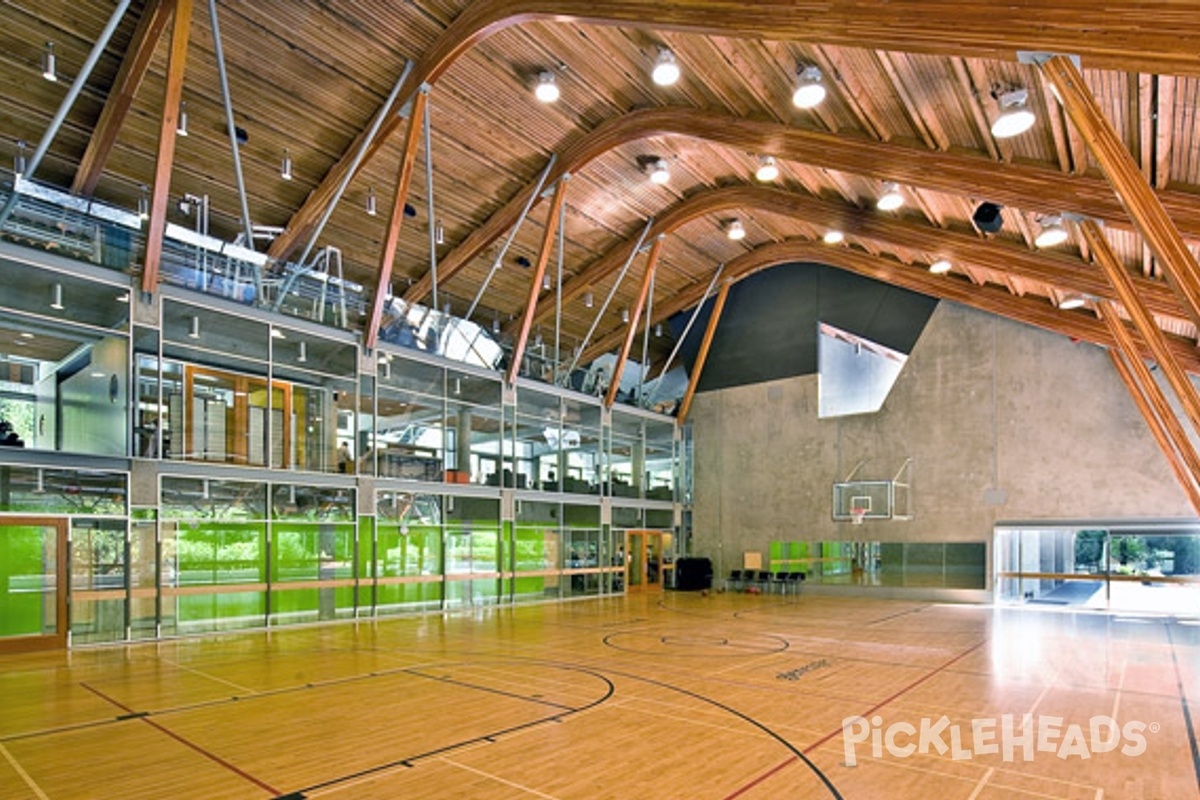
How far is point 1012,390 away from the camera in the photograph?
22250 millimetres

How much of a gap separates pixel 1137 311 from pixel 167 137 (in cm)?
1800

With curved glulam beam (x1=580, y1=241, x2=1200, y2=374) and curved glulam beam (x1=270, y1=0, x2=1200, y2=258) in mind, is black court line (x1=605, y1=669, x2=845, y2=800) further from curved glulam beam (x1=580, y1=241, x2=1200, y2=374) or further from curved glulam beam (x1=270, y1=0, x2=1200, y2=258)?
curved glulam beam (x1=580, y1=241, x2=1200, y2=374)

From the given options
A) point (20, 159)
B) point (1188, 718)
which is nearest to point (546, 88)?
point (20, 159)

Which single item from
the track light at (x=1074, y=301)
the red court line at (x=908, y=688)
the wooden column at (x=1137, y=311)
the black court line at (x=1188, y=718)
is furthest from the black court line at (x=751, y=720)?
the track light at (x=1074, y=301)

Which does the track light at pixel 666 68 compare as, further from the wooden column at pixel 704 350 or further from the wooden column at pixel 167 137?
the wooden column at pixel 704 350

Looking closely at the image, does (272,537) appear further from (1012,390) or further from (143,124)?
(1012,390)

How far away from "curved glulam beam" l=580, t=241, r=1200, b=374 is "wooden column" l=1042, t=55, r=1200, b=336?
33.5 ft

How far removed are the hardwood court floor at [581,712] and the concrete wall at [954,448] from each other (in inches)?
243

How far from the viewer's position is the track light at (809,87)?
11734mm

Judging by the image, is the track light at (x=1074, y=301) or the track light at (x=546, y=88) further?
the track light at (x=1074, y=301)

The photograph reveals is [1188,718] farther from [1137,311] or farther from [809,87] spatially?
[809,87]

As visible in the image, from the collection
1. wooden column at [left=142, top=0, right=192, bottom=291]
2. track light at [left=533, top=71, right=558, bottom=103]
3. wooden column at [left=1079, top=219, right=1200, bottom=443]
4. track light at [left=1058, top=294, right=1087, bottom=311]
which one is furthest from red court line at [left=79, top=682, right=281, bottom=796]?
track light at [left=1058, top=294, right=1087, bottom=311]

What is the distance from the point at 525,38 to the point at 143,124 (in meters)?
8.69

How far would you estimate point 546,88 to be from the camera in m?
15.6
